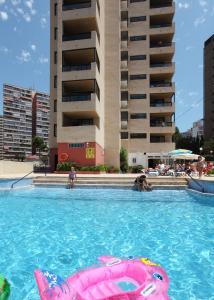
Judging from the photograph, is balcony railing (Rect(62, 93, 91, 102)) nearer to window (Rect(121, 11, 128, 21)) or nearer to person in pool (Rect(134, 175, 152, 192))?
person in pool (Rect(134, 175, 152, 192))

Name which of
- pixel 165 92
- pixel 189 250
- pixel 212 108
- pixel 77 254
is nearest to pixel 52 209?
pixel 77 254

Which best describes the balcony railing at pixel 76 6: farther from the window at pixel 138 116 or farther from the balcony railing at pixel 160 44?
the window at pixel 138 116

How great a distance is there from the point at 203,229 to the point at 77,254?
4.87 meters

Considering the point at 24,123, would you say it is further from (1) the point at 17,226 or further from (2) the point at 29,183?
(1) the point at 17,226

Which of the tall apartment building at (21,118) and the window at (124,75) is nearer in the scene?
the window at (124,75)

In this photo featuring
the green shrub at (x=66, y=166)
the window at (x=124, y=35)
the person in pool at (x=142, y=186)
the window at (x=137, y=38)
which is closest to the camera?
the person in pool at (x=142, y=186)

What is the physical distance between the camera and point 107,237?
27.6 ft

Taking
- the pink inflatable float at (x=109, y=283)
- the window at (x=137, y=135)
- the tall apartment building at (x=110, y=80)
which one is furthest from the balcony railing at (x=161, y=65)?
the pink inflatable float at (x=109, y=283)

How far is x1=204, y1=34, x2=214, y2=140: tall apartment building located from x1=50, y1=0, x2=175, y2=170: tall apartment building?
68495mm

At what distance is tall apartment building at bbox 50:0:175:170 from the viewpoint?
Result: 1234 inches

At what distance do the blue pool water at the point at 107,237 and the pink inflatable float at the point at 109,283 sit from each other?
1.07 metres

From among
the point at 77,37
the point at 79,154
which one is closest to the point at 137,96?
the point at 77,37

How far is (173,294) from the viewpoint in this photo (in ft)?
16.1

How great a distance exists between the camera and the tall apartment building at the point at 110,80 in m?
31.3
